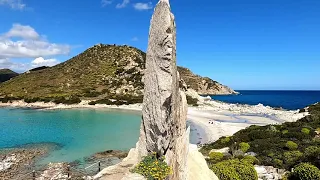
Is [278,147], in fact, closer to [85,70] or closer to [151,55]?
[151,55]

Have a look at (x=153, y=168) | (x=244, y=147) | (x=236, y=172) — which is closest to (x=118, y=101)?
(x=244, y=147)

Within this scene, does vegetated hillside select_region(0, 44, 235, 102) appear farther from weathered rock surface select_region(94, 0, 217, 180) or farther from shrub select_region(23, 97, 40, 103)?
weathered rock surface select_region(94, 0, 217, 180)

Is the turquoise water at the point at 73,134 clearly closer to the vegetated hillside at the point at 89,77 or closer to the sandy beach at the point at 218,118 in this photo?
the sandy beach at the point at 218,118

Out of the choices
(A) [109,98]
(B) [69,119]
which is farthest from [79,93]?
(B) [69,119]

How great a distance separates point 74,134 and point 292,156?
104 ft

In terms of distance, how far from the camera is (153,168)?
8398 millimetres

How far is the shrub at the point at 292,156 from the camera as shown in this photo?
64.0ft

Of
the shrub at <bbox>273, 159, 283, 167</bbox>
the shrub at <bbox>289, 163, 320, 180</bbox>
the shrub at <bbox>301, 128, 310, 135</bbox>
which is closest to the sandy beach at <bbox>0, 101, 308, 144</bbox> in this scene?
the shrub at <bbox>301, 128, 310, 135</bbox>

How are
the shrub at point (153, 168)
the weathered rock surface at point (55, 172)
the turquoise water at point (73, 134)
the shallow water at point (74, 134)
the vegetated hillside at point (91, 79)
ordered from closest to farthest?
1. the shrub at point (153, 168)
2. the weathered rock surface at point (55, 172)
3. the shallow water at point (74, 134)
4. the turquoise water at point (73, 134)
5. the vegetated hillside at point (91, 79)

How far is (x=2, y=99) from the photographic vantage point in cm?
9131

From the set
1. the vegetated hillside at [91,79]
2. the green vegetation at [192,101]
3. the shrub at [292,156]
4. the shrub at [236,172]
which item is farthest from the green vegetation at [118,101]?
the shrub at [236,172]

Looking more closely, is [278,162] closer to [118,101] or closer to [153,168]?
[153,168]

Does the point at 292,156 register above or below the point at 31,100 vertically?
below

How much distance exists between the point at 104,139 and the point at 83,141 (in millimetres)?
2831
